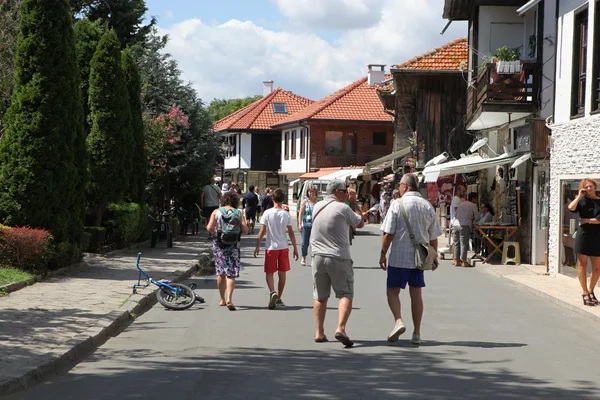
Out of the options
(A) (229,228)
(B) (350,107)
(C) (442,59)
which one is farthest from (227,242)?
(B) (350,107)

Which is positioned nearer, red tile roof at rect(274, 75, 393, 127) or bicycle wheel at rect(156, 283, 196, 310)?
bicycle wheel at rect(156, 283, 196, 310)

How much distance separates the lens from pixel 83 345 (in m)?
A: 9.04

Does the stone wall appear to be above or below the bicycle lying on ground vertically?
above

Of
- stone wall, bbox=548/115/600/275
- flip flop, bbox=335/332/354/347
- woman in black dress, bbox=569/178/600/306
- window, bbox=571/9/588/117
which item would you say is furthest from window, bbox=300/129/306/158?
flip flop, bbox=335/332/354/347

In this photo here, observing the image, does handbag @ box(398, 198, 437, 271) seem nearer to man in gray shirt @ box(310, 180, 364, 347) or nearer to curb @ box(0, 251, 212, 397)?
man in gray shirt @ box(310, 180, 364, 347)

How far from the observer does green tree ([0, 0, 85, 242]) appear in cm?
1550

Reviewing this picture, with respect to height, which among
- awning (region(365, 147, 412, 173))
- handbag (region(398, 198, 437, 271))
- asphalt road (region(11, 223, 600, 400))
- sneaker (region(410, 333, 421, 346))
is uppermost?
awning (region(365, 147, 412, 173))

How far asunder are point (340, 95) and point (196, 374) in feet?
193

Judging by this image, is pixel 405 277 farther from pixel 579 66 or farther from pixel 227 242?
pixel 579 66

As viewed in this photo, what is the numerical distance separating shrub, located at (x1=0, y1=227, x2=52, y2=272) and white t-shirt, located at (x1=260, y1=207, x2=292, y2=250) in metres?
3.92

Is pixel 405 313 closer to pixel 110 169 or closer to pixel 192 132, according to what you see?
pixel 110 169

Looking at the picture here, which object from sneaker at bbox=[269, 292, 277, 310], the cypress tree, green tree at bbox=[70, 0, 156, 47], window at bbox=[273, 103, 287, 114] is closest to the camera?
sneaker at bbox=[269, 292, 277, 310]

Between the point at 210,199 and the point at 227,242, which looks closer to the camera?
the point at 227,242

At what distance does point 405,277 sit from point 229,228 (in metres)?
3.61
